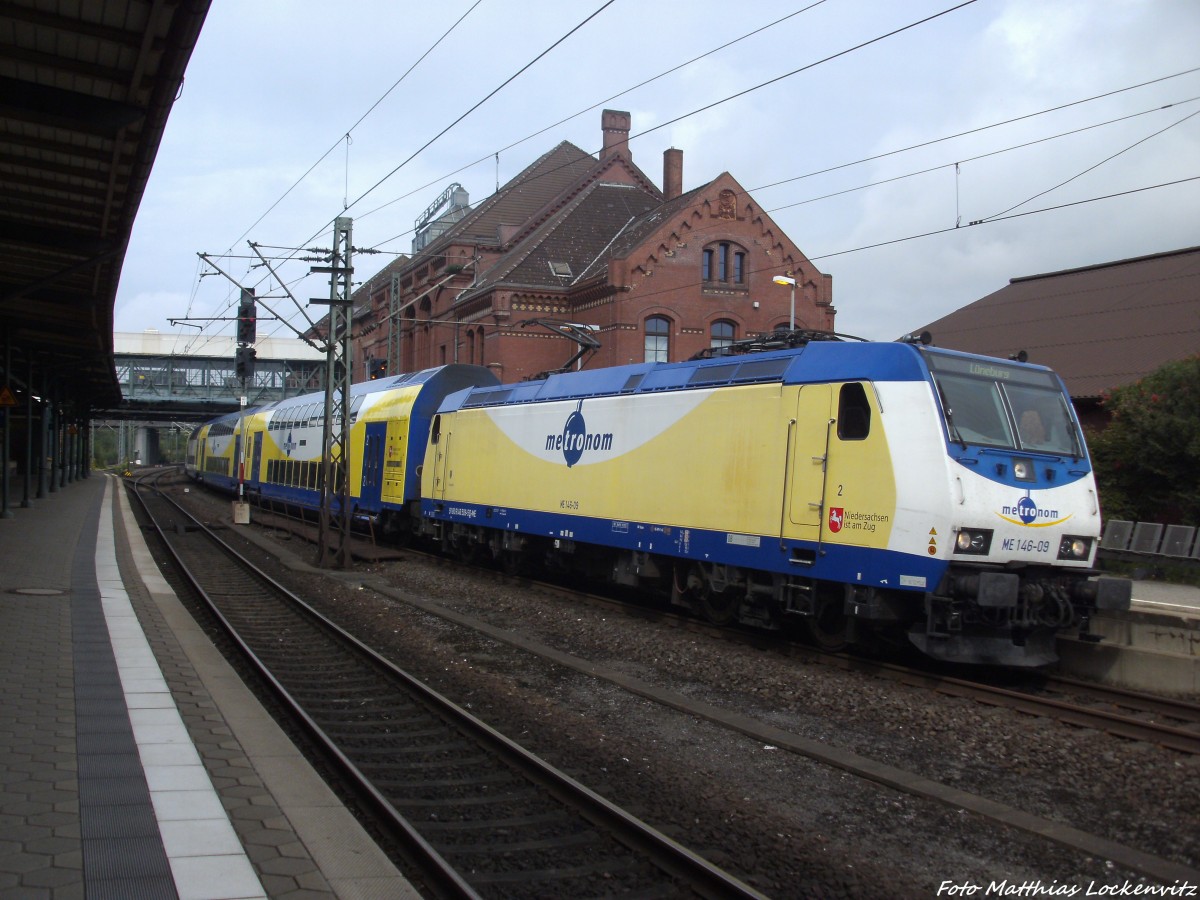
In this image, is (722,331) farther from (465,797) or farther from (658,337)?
(465,797)

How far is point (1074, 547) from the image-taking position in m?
10.0

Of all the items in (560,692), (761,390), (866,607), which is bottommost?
(560,692)

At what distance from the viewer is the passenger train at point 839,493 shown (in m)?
9.44

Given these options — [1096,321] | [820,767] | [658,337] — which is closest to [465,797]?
[820,767]

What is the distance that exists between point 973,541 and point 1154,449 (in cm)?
1117

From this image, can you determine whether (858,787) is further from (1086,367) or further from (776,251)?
(776,251)

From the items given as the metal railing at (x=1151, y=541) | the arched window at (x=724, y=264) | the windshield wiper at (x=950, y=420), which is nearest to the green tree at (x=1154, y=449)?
the metal railing at (x=1151, y=541)

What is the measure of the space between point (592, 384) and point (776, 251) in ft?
92.3

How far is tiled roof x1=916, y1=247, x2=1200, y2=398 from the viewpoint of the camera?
23.2m

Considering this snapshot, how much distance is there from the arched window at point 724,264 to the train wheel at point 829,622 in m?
30.3

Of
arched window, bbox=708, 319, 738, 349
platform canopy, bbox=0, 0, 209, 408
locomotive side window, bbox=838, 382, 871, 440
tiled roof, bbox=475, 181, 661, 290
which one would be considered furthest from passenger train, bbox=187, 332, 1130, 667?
tiled roof, bbox=475, 181, 661, 290

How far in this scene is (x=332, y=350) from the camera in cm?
2033

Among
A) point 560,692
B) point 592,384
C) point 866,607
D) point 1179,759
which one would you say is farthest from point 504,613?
point 1179,759

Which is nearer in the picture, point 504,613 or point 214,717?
point 214,717
